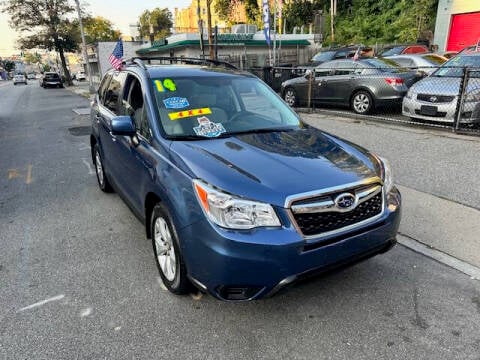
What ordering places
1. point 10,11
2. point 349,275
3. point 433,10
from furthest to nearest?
point 10,11, point 433,10, point 349,275

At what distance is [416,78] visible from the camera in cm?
1038

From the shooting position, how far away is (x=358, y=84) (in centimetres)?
1064

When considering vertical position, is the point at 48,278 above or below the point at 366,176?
below

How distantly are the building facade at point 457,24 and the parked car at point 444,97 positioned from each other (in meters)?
13.6

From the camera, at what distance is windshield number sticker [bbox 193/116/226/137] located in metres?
3.31

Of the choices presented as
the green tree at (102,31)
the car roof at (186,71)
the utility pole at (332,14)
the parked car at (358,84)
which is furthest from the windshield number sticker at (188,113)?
the green tree at (102,31)

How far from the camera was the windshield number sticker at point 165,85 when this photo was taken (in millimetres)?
3553

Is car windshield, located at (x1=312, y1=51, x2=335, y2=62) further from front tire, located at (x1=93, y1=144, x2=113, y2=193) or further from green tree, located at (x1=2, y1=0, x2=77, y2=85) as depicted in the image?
green tree, located at (x1=2, y1=0, x2=77, y2=85)

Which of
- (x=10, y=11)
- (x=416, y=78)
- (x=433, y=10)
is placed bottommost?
(x=416, y=78)

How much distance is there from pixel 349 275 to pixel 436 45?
21.7m

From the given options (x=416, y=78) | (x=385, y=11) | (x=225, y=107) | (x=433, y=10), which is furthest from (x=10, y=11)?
(x=225, y=107)

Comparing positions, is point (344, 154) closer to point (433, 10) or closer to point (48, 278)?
point (48, 278)

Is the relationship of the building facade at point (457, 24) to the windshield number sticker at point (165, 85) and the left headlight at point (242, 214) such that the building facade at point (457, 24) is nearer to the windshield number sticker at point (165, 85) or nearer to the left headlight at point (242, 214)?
the windshield number sticker at point (165, 85)

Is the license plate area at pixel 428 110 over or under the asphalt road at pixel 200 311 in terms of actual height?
over
